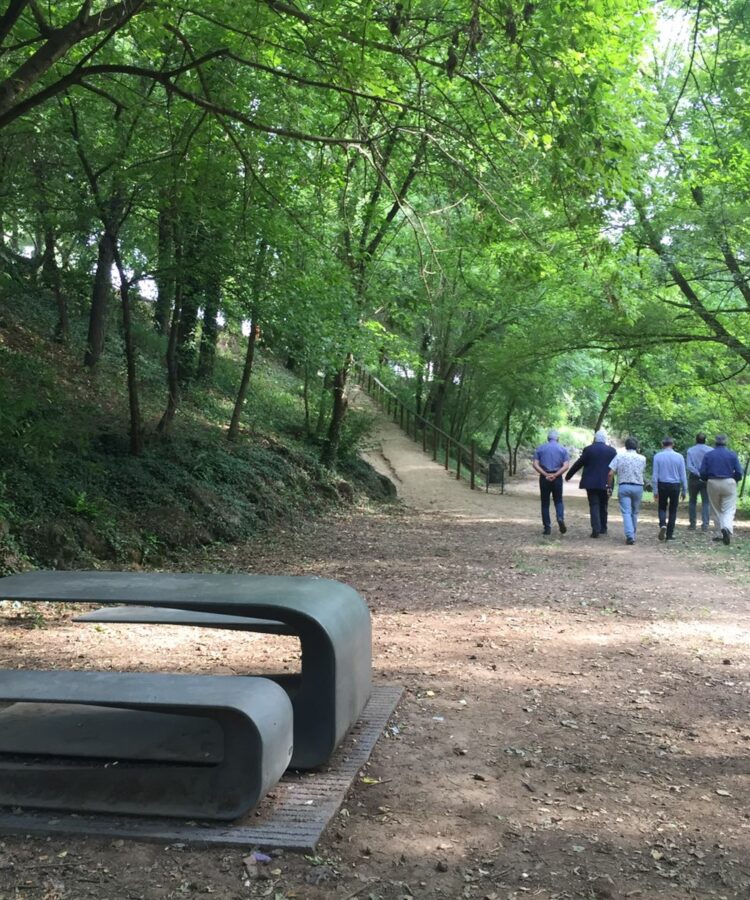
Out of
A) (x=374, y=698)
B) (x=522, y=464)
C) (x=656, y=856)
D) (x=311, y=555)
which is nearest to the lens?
(x=656, y=856)

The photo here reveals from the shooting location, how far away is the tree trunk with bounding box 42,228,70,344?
36.1 ft

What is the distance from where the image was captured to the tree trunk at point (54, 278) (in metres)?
11.0

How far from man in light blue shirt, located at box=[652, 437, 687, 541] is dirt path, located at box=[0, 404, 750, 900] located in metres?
4.22

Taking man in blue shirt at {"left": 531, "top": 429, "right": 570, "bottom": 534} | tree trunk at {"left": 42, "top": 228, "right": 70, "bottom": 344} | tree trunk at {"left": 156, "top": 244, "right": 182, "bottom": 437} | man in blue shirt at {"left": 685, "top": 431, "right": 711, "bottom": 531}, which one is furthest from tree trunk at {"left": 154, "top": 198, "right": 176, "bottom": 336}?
Answer: man in blue shirt at {"left": 685, "top": 431, "right": 711, "bottom": 531}

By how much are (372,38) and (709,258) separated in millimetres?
8129

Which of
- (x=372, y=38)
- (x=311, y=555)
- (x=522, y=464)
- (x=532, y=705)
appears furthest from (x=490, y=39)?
(x=522, y=464)

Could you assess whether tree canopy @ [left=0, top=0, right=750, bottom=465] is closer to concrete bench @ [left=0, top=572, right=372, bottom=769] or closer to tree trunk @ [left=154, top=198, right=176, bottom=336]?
tree trunk @ [left=154, top=198, right=176, bottom=336]

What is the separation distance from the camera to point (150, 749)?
342 cm

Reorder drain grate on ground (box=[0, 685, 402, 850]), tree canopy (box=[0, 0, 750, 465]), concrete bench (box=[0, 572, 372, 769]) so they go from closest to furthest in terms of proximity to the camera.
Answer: drain grate on ground (box=[0, 685, 402, 850]) → concrete bench (box=[0, 572, 372, 769]) → tree canopy (box=[0, 0, 750, 465])

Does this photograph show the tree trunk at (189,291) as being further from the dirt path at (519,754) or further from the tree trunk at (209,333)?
the dirt path at (519,754)

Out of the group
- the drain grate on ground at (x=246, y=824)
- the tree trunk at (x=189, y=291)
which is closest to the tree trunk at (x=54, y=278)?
the tree trunk at (x=189, y=291)

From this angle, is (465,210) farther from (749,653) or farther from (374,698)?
(374,698)

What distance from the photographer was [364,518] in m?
16.0

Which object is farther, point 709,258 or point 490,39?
point 709,258
